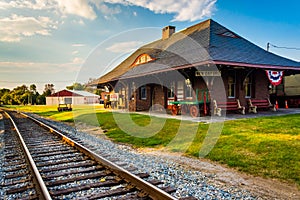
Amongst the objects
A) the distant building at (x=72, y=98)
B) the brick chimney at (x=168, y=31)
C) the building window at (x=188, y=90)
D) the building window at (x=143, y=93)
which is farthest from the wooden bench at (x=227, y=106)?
the distant building at (x=72, y=98)

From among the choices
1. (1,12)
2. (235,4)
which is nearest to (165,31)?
(235,4)

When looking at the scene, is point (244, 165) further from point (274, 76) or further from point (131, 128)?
point (274, 76)

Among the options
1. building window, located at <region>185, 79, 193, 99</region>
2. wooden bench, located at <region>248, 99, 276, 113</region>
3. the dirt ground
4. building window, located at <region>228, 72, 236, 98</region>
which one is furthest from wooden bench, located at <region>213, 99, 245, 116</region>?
the dirt ground

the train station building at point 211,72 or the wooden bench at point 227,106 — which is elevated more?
the train station building at point 211,72

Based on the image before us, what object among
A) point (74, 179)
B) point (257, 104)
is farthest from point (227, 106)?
point (74, 179)

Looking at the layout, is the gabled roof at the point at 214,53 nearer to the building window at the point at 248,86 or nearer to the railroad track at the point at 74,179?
the building window at the point at 248,86

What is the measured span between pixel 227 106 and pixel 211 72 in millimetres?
2078

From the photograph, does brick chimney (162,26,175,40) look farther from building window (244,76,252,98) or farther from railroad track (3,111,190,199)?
railroad track (3,111,190,199)

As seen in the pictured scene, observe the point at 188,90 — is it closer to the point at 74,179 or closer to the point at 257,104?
the point at 257,104

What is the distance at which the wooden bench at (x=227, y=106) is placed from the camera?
490 inches

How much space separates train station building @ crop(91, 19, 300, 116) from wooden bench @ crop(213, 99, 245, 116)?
207 millimetres

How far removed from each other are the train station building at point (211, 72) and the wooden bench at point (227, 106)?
0.21 meters

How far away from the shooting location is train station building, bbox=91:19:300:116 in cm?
1234

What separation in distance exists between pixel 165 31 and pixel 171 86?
8937 mm
